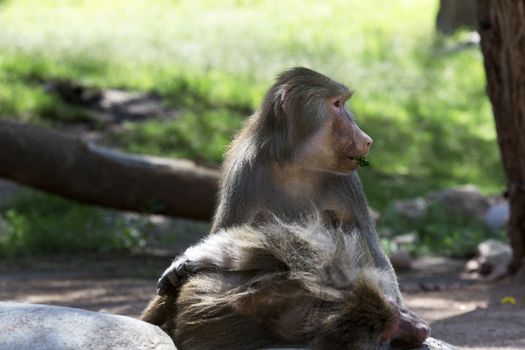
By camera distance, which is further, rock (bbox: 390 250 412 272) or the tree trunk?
the tree trunk

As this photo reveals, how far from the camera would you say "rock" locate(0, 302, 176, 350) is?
3910 mm

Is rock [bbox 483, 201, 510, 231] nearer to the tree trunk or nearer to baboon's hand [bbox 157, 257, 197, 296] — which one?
baboon's hand [bbox 157, 257, 197, 296]

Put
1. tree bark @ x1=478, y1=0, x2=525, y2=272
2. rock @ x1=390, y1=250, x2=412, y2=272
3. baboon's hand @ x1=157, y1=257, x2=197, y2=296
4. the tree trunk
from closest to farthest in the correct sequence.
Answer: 1. baboon's hand @ x1=157, y1=257, x2=197, y2=296
2. tree bark @ x1=478, y1=0, x2=525, y2=272
3. rock @ x1=390, y1=250, x2=412, y2=272
4. the tree trunk

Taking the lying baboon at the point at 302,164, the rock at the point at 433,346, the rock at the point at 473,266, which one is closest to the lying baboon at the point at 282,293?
the lying baboon at the point at 302,164

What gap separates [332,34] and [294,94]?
13655 mm

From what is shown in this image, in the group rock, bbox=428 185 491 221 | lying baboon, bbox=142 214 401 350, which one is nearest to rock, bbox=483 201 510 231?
rock, bbox=428 185 491 221

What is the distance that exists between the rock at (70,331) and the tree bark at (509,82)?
14.5 ft

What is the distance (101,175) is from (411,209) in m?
3.50

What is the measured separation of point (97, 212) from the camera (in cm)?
1017

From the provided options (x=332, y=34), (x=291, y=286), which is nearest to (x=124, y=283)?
(x=291, y=286)

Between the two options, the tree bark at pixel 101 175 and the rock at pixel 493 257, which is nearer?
the rock at pixel 493 257

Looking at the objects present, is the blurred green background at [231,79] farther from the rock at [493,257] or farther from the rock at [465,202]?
the rock at [493,257]

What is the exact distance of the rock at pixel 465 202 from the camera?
36.2 ft

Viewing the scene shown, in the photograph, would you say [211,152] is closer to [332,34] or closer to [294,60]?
[294,60]
